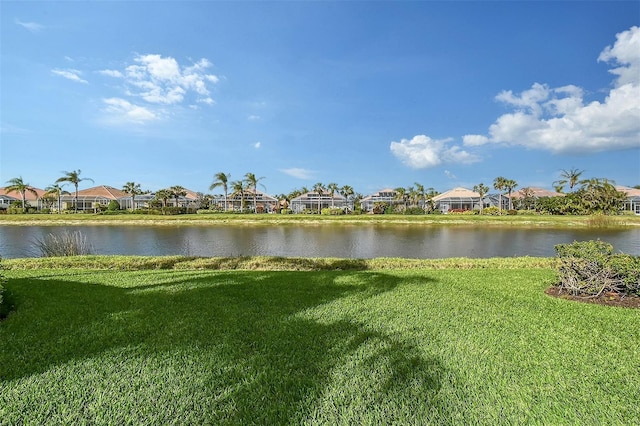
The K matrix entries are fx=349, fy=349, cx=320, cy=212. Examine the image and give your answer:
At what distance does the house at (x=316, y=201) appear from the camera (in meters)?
65.8

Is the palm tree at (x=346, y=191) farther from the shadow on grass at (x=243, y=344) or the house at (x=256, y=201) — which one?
the shadow on grass at (x=243, y=344)

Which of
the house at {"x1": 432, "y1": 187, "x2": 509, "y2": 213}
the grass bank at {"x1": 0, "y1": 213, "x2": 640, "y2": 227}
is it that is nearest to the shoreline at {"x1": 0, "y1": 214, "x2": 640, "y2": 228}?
the grass bank at {"x1": 0, "y1": 213, "x2": 640, "y2": 227}

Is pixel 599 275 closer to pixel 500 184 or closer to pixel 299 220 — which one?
pixel 299 220

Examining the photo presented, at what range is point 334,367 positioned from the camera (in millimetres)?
3234

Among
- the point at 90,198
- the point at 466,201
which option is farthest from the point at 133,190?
the point at 466,201

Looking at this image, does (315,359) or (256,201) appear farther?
(256,201)

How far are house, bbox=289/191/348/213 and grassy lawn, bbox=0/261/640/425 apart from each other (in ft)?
197

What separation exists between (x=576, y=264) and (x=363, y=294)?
12.8 feet

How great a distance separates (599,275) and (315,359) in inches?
214

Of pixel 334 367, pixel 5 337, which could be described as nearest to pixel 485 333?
pixel 334 367

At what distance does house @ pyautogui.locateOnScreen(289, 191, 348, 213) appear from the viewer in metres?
65.8

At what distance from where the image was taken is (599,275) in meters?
5.93

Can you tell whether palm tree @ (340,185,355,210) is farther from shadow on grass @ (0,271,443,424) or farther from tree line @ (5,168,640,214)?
shadow on grass @ (0,271,443,424)

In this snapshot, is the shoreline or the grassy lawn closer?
the grassy lawn
